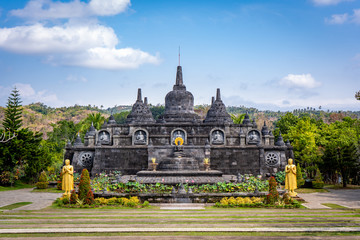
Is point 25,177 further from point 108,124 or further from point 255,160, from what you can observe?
point 255,160

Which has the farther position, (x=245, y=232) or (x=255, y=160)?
(x=255, y=160)

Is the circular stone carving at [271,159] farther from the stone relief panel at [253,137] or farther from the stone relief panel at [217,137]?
the stone relief panel at [217,137]

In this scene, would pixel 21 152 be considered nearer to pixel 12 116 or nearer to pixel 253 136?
pixel 12 116

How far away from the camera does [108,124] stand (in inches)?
1671

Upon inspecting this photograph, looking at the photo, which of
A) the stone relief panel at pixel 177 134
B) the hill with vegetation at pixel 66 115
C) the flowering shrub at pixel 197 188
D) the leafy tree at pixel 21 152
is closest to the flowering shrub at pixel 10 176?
the leafy tree at pixel 21 152

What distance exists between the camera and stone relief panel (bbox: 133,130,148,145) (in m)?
38.3

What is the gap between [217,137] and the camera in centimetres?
3881

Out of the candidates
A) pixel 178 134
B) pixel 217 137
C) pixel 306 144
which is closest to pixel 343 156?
pixel 306 144

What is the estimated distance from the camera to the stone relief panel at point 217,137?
3866 centimetres

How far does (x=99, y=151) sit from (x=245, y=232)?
24395 mm

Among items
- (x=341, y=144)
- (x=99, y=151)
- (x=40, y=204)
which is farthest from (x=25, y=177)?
(x=341, y=144)

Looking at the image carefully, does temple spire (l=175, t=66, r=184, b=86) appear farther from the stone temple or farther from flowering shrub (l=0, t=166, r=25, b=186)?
flowering shrub (l=0, t=166, r=25, b=186)

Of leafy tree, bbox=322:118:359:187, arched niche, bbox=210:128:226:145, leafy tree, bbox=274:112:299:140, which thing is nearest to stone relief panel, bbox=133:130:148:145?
arched niche, bbox=210:128:226:145

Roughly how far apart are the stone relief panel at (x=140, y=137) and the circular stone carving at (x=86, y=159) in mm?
5054
